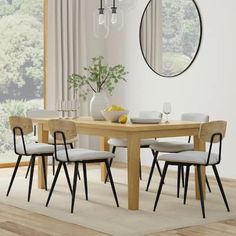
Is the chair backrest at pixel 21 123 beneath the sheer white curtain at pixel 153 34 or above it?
beneath

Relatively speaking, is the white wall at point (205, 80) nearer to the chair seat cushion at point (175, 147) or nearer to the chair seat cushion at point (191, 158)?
the chair seat cushion at point (175, 147)

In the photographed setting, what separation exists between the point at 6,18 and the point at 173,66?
2.14 m

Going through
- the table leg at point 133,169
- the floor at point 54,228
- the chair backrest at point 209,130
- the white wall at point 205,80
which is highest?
the white wall at point 205,80

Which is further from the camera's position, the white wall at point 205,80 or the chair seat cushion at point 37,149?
the white wall at point 205,80

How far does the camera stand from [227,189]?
6.14m

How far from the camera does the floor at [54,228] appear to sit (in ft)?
14.2

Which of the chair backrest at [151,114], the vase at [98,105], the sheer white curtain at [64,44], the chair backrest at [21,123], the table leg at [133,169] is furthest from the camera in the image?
the sheer white curtain at [64,44]

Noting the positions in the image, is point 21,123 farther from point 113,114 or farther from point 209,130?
point 209,130

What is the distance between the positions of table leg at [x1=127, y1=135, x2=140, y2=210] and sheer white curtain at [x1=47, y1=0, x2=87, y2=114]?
3229 mm

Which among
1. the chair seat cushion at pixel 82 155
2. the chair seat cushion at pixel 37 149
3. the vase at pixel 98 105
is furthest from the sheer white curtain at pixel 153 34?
the chair seat cushion at pixel 82 155

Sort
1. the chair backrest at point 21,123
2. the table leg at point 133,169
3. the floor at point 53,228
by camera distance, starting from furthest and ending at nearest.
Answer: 1. the chair backrest at point 21,123
2. the table leg at point 133,169
3. the floor at point 53,228

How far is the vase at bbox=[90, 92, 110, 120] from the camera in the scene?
588 centimetres

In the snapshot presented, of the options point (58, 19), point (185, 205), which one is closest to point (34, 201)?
point (185, 205)

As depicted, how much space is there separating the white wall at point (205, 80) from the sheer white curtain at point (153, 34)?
0.12 meters
